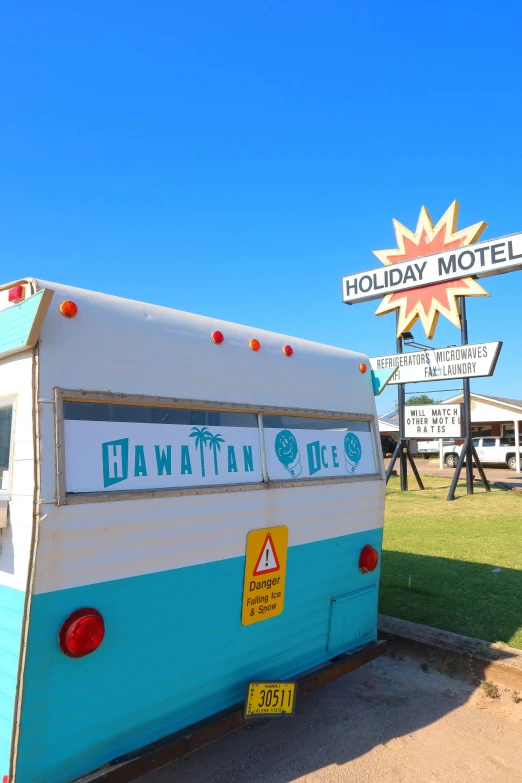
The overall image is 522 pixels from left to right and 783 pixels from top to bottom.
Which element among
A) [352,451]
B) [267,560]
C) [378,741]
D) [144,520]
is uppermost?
[352,451]

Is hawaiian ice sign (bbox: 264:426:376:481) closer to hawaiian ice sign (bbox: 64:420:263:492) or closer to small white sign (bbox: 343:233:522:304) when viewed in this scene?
hawaiian ice sign (bbox: 64:420:263:492)

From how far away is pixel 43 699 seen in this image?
2.43 m

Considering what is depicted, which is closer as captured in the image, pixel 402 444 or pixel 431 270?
pixel 431 270

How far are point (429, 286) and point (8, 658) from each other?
1470cm

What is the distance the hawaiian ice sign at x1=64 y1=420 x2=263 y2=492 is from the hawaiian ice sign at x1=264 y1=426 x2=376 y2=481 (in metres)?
0.17

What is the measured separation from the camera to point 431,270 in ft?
49.9

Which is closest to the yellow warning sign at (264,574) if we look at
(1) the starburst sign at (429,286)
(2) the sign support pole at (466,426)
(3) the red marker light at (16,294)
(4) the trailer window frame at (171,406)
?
(4) the trailer window frame at (171,406)

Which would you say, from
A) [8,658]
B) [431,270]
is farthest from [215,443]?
[431,270]

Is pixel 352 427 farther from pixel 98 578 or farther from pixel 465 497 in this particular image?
pixel 465 497

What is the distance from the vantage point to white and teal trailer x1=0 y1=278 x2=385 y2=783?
248 centimetres

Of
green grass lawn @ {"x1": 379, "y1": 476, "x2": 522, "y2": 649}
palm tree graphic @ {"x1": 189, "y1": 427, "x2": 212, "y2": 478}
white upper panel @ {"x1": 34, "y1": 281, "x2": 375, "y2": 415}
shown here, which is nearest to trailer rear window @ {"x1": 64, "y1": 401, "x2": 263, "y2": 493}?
palm tree graphic @ {"x1": 189, "y1": 427, "x2": 212, "y2": 478}

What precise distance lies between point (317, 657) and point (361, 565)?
2.36 ft

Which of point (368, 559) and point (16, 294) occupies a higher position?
point (16, 294)

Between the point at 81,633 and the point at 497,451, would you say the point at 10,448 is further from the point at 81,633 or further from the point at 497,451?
the point at 497,451
